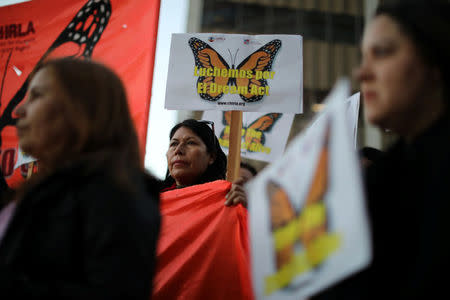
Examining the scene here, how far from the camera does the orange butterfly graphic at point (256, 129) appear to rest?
3404mm

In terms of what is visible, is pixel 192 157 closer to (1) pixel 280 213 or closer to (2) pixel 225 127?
(2) pixel 225 127

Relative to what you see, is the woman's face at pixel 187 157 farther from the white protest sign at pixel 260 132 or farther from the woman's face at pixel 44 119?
the woman's face at pixel 44 119

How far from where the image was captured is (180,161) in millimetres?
2367

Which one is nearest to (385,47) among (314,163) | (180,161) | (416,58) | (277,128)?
(416,58)

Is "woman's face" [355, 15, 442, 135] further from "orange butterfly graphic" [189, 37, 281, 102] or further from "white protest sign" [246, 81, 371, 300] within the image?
"orange butterfly graphic" [189, 37, 281, 102]

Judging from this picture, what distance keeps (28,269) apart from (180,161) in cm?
154

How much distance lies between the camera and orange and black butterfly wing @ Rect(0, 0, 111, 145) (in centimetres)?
256

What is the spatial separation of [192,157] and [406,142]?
1582 mm

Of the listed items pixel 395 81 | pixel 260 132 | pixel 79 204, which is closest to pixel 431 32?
pixel 395 81

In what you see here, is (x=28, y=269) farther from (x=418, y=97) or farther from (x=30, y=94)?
(x=418, y=97)

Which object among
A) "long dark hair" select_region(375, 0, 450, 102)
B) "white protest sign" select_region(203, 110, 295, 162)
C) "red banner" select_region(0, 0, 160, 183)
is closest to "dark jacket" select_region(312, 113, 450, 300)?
"long dark hair" select_region(375, 0, 450, 102)

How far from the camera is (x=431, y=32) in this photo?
2.71ft

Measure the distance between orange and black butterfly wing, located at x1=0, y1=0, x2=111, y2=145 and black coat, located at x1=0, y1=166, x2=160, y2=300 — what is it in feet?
5.99

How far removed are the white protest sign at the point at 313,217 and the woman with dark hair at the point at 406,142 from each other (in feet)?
0.47
